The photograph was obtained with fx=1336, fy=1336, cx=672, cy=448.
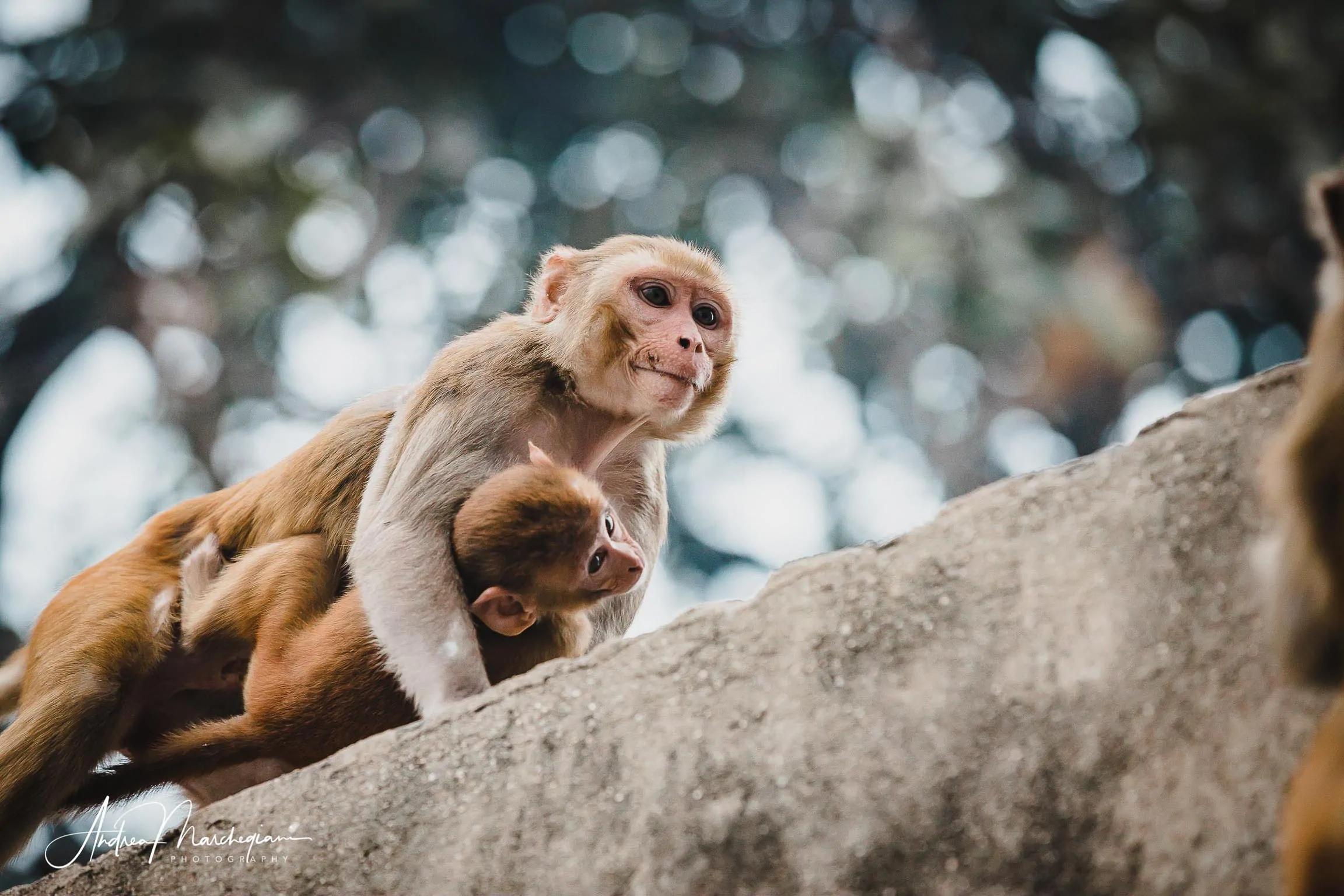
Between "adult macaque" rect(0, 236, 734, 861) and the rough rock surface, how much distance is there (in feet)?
1.74

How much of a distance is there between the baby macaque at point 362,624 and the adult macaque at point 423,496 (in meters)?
0.10

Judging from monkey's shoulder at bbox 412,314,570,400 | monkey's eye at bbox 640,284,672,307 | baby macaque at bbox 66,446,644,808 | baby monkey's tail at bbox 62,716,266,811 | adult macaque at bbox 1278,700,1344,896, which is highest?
adult macaque at bbox 1278,700,1344,896

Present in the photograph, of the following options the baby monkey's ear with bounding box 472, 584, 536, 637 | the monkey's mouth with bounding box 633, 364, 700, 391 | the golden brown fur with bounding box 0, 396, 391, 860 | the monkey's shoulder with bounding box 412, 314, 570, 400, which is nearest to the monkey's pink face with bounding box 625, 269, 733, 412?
the monkey's mouth with bounding box 633, 364, 700, 391

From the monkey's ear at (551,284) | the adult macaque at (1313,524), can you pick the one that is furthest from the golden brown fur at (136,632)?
the adult macaque at (1313,524)

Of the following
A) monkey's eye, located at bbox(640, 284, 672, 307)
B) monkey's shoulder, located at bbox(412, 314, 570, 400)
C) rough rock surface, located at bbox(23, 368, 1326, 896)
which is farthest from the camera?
monkey's eye, located at bbox(640, 284, 672, 307)

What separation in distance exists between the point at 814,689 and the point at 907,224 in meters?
8.03

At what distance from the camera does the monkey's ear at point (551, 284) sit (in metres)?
4.55

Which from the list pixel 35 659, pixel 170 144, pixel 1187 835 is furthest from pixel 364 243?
pixel 1187 835

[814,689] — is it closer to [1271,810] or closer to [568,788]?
[568,788]

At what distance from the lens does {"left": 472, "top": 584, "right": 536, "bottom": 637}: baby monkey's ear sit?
12.5ft

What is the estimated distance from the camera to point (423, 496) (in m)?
3.96

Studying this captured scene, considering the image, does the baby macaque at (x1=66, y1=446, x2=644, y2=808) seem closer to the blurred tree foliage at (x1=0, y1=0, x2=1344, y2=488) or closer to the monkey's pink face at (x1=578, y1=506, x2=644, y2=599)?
the monkey's pink face at (x1=578, y1=506, x2=644, y2=599)

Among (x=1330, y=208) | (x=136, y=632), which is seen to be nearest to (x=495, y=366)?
(x=136, y=632)

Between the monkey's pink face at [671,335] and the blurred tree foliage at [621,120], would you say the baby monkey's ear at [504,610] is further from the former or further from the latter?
the blurred tree foliage at [621,120]
